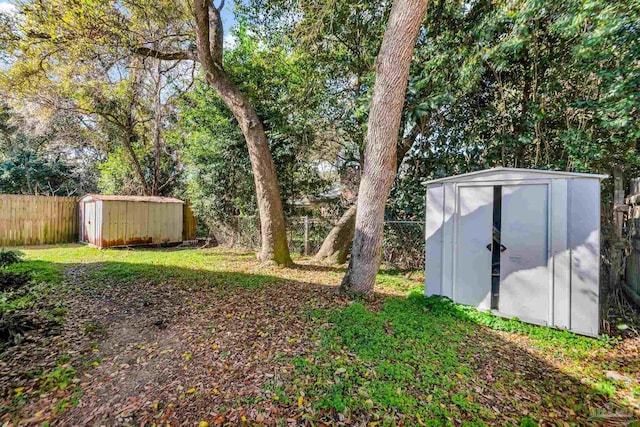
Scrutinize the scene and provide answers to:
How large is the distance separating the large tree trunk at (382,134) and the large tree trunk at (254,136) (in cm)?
276

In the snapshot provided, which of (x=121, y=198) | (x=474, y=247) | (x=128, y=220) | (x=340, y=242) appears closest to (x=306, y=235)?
(x=340, y=242)

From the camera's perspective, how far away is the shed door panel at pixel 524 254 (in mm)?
3715

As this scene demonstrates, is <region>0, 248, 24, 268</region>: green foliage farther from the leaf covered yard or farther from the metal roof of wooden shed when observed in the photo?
the metal roof of wooden shed

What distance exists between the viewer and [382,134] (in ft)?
13.6

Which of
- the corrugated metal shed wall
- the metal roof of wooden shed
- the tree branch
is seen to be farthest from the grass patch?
the metal roof of wooden shed

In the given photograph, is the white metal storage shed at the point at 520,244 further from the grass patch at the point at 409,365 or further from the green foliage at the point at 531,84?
the green foliage at the point at 531,84

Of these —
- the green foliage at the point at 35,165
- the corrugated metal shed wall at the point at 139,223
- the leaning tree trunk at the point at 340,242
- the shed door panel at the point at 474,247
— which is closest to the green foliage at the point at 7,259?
the corrugated metal shed wall at the point at 139,223

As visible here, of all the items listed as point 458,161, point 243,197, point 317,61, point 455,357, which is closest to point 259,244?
point 243,197

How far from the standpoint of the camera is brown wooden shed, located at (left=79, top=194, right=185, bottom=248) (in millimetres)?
9312

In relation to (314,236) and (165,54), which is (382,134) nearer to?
(314,236)

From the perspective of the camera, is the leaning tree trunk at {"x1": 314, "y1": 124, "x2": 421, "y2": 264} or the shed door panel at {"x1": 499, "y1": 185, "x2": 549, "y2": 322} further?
the leaning tree trunk at {"x1": 314, "y1": 124, "x2": 421, "y2": 264}

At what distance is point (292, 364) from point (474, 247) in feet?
10.2

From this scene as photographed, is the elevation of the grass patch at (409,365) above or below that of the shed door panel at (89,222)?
below

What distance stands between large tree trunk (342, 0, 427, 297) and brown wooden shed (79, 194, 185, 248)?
861 cm
